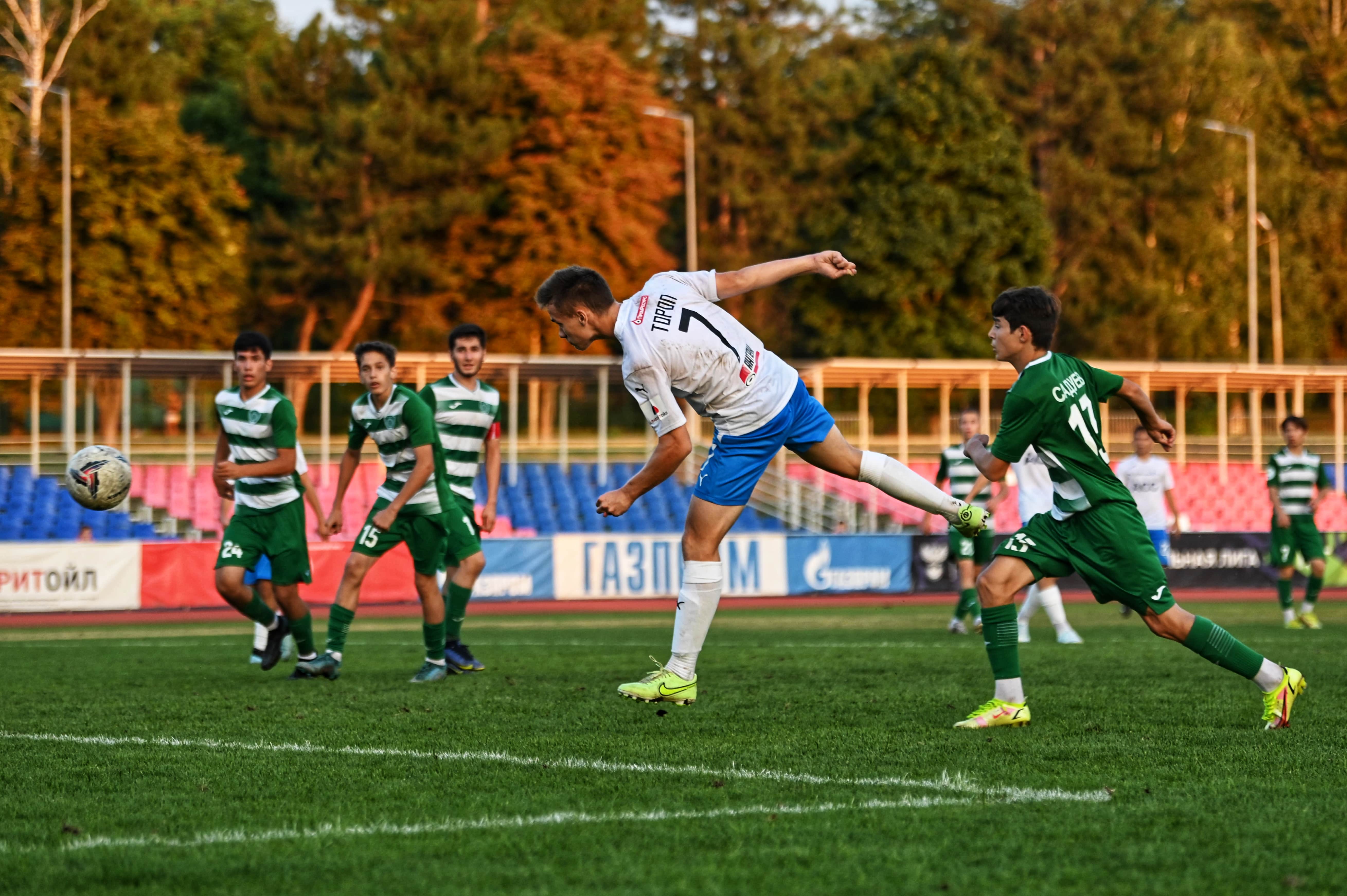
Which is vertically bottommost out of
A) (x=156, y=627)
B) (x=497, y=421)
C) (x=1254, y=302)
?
(x=156, y=627)

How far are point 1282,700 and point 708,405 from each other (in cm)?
293

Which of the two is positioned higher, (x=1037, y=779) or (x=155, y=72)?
(x=155, y=72)

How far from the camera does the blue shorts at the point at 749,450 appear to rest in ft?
24.3

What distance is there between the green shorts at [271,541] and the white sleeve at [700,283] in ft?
12.6

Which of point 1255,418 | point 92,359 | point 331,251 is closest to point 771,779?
point 92,359

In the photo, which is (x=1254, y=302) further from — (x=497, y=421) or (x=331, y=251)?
(x=497, y=421)

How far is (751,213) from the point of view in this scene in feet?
171

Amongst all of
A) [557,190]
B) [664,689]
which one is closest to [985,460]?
[664,689]

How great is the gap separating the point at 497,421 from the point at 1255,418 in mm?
31359

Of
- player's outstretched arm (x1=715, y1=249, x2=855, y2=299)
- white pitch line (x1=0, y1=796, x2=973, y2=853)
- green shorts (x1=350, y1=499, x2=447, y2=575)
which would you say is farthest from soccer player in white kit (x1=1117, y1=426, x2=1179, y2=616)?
white pitch line (x1=0, y1=796, x2=973, y2=853)

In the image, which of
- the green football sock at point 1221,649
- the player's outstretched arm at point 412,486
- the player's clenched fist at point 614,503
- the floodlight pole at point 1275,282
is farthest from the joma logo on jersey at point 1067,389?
the floodlight pole at point 1275,282

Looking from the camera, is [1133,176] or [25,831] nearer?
[25,831]

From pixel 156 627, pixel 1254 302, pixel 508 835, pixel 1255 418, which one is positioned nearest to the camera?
pixel 508 835

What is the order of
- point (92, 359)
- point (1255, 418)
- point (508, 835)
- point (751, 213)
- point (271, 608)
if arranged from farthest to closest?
point (751, 213) → point (1255, 418) → point (92, 359) → point (271, 608) → point (508, 835)
